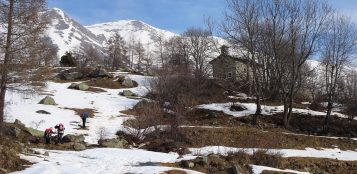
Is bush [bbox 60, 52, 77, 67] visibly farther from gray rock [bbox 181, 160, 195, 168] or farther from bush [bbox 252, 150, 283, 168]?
gray rock [bbox 181, 160, 195, 168]

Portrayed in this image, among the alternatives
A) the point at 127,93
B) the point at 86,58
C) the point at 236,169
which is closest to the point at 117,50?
the point at 86,58

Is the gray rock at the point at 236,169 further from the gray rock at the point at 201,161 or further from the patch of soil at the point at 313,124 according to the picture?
the patch of soil at the point at 313,124

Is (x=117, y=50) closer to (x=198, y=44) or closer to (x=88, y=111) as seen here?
(x=198, y=44)

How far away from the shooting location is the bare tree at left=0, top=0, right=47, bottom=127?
2414 centimetres

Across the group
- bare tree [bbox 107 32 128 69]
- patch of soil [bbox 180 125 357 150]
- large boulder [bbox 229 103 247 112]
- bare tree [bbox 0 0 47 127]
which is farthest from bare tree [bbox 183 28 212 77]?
bare tree [bbox 0 0 47 127]

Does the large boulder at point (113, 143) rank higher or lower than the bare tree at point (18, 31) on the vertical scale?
lower

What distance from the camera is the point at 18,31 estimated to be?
80.5 ft

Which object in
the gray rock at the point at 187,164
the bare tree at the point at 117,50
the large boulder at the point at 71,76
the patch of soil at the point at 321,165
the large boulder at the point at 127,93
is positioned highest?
the bare tree at the point at 117,50

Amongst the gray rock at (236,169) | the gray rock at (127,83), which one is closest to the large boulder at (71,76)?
the gray rock at (127,83)

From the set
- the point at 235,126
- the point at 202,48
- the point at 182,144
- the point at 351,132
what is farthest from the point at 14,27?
the point at 202,48

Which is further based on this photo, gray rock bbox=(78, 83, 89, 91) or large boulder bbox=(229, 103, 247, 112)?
gray rock bbox=(78, 83, 89, 91)

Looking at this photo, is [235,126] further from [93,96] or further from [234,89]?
[93,96]

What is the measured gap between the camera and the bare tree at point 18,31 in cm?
2414

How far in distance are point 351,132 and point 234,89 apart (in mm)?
18090
